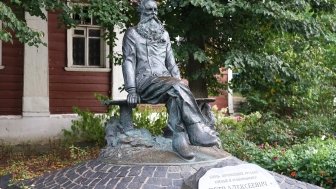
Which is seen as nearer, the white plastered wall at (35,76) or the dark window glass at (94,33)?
the white plastered wall at (35,76)

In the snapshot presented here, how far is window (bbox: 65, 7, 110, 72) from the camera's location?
1276 cm

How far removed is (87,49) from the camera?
42.5 feet

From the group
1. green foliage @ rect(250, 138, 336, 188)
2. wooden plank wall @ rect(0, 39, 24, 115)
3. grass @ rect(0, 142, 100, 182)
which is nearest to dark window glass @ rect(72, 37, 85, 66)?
wooden plank wall @ rect(0, 39, 24, 115)

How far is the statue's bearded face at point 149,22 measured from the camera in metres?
6.62

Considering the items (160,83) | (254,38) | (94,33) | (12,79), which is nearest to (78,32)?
(94,33)

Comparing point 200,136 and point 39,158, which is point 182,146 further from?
point 39,158

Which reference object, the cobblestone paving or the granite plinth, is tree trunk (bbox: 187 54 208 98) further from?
the cobblestone paving

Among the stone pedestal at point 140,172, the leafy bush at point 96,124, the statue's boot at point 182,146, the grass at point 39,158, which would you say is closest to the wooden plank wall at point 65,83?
the leafy bush at point 96,124

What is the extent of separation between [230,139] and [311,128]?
257cm

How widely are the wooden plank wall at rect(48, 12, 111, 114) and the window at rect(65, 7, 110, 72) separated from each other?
144mm

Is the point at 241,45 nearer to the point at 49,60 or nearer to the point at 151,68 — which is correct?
the point at 151,68

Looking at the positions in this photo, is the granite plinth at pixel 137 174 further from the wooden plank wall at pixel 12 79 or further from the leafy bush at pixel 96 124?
the wooden plank wall at pixel 12 79

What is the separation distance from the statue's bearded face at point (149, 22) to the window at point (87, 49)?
20.4 feet

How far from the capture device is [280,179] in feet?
19.7
